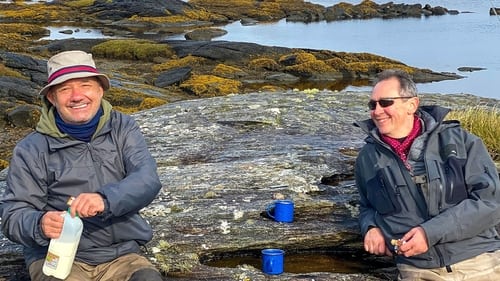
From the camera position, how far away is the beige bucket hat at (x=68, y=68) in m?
5.65

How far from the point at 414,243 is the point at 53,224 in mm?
3067

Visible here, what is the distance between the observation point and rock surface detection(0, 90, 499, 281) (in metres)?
7.08

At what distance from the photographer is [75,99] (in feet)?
18.7

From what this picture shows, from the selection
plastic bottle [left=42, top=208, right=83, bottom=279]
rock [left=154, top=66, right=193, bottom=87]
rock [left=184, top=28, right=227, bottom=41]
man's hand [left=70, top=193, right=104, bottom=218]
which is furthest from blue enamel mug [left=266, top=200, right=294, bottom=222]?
rock [left=184, top=28, right=227, bottom=41]

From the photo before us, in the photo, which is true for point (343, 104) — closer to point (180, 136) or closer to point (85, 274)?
point (180, 136)

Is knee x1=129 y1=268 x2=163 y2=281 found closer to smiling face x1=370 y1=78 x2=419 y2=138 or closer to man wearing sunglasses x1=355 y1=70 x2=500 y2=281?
man wearing sunglasses x1=355 y1=70 x2=500 y2=281

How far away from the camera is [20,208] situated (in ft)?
18.5

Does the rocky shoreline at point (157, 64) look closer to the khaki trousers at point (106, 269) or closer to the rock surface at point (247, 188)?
the rock surface at point (247, 188)

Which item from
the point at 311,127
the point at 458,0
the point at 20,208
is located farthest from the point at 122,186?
the point at 458,0

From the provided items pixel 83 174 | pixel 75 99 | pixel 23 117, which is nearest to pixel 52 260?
pixel 83 174

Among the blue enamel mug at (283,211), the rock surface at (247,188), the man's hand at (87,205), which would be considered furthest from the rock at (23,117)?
the man's hand at (87,205)

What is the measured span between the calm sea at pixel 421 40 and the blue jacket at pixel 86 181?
96.7 feet

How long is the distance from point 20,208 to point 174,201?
2684mm

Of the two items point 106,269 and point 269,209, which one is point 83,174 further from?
point 269,209
